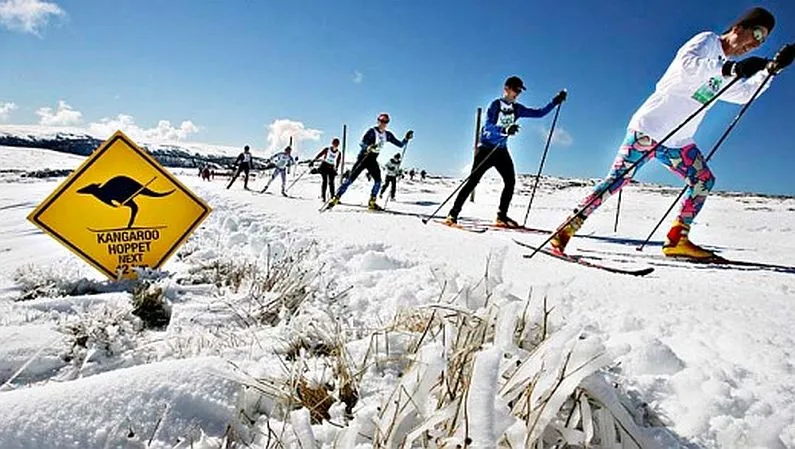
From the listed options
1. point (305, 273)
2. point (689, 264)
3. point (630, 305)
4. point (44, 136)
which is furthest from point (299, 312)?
point (44, 136)

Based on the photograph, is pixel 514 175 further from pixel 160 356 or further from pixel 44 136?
pixel 44 136

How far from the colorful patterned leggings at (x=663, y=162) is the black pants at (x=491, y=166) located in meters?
2.21

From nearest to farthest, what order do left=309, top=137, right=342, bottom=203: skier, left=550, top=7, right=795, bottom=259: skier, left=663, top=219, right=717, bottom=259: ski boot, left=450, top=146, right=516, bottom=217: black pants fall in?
left=550, top=7, right=795, bottom=259: skier
left=663, top=219, right=717, bottom=259: ski boot
left=450, top=146, right=516, bottom=217: black pants
left=309, top=137, right=342, bottom=203: skier

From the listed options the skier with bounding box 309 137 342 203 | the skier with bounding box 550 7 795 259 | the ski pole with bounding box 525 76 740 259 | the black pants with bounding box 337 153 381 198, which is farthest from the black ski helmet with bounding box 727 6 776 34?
the skier with bounding box 309 137 342 203

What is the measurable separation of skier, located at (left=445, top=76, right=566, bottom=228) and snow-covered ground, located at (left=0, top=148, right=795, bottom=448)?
3.11m

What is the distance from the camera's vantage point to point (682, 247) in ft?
12.8

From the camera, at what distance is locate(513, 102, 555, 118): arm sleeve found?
20.7ft

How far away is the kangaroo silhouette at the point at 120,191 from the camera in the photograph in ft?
9.30

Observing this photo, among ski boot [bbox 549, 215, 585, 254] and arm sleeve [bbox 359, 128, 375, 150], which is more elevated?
arm sleeve [bbox 359, 128, 375, 150]

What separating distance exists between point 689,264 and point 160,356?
365 centimetres

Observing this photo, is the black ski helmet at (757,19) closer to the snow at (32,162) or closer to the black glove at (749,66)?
the black glove at (749,66)

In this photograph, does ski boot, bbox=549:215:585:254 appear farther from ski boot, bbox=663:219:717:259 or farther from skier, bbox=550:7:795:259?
ski boot, bbox=663:219:717:259

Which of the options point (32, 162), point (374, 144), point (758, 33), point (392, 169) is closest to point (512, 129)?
point (758, 33)

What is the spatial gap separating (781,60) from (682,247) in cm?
152
